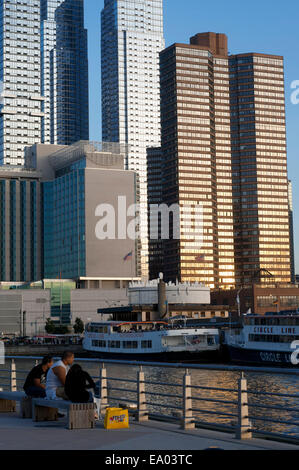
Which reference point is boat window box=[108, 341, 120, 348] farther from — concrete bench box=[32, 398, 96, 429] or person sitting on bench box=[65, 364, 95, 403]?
person sitting on bench box=[65, 364, 95, 403]

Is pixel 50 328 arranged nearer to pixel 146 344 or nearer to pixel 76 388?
pixel 146 344

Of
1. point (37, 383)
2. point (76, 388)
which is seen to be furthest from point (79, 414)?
point (37, 383)

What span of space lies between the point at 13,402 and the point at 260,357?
70930 millimetres

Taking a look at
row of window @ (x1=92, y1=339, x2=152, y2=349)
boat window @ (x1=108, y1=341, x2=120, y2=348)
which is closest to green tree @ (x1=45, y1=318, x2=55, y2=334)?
row of window @ (x1=92, y1=339, x2=152, y2=349)

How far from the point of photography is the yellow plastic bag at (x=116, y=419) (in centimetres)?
1812

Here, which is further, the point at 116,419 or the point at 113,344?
the point at 113,344

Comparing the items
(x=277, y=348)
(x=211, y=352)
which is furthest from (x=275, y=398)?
(x=211, y=352)

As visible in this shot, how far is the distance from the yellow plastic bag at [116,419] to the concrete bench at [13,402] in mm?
3787

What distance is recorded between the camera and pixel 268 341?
298ft

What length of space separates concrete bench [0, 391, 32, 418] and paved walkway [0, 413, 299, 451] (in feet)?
6.30

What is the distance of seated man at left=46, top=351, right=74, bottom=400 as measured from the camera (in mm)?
19625

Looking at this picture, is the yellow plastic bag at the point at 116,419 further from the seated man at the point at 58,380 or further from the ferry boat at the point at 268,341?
the ferry boat at the point at 268,341
